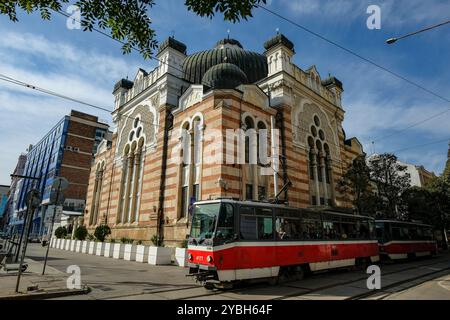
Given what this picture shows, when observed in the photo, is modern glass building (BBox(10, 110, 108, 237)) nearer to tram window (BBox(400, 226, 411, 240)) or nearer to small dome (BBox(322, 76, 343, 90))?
small dome (BBox(322, 76, 343, 90))

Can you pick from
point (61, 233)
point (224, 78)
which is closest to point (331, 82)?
point (224, 78)

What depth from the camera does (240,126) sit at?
1870 cm

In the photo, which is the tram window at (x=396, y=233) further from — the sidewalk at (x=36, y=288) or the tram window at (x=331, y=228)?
the sidewalk at (x=36, y=288)

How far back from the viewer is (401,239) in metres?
19.1

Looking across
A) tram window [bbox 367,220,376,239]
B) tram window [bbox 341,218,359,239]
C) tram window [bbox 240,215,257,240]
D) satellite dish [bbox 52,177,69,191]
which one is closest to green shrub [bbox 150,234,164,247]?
satellite dish [bbox 52,177,69,191]

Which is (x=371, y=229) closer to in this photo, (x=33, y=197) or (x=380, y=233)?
(x=380, y=233)

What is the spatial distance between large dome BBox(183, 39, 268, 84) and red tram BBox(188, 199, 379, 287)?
58.2 feet

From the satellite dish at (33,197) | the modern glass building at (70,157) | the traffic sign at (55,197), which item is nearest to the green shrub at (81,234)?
the traffic sign at (55,197)

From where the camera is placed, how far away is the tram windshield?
8.97 metres

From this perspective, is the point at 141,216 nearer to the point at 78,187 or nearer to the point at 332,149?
the point at 332,149

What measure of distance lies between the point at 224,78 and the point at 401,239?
53.8ft

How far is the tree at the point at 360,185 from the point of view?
75.0ft
